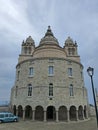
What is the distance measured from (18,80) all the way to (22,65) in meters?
3.72

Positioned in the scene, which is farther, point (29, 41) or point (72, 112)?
point (29, 41)

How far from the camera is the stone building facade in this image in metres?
29.1

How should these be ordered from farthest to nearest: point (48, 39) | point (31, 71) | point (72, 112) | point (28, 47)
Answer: point (28, 47) < point (48, 39) < point (31, 71) < point (72, 112)

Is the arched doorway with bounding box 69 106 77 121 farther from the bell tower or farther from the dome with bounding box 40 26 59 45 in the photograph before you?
the dome with bounding box 40 26 59 45

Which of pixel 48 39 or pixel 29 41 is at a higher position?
pixel 29 41

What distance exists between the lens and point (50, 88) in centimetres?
3002

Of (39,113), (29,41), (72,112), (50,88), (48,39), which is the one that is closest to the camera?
(50,88)

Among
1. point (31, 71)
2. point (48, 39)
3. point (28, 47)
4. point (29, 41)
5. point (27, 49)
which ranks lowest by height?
point (31, 71)

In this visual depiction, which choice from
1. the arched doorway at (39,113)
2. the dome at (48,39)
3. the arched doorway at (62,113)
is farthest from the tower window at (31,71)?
the arched doorway at (62,113)

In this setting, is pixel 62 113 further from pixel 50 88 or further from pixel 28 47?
pixel 28 47

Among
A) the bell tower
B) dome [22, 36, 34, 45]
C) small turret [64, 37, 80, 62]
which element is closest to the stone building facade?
the bell tower

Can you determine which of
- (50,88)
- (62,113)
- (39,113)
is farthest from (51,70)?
(39,113)

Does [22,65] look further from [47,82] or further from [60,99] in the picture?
[60,99]

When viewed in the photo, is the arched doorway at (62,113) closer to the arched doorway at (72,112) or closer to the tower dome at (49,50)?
the arched doorway at (72,112)
